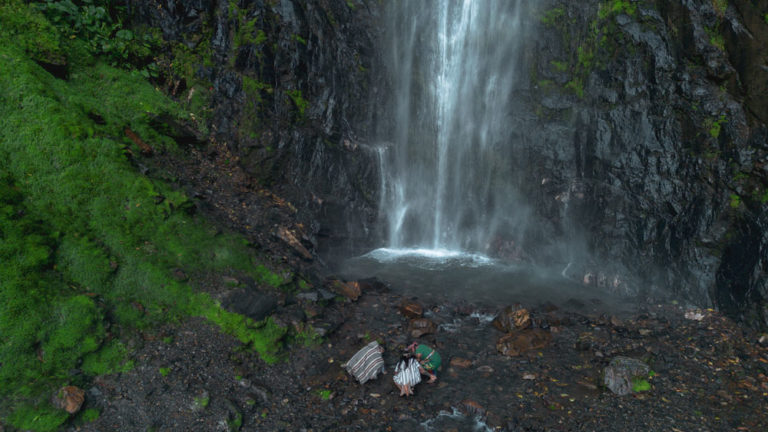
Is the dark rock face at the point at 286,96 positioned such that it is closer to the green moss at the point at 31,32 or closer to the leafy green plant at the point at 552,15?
the green moss at the point at 31,32

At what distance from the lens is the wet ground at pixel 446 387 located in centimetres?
683

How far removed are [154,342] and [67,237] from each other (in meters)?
3.07

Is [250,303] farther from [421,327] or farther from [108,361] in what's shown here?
[421,327]

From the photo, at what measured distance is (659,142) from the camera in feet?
45.3

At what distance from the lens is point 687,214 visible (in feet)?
42.1

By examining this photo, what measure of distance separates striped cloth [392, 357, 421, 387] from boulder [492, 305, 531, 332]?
13.1ft

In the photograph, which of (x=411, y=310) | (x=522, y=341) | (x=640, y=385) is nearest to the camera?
(x=640, y=385)

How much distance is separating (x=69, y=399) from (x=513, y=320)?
10137 mm

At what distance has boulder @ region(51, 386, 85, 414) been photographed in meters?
6.12

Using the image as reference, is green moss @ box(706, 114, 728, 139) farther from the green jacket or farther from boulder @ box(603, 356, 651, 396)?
the green jacket

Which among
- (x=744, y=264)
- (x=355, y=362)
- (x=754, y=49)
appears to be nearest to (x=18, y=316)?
(x=355, y=362)

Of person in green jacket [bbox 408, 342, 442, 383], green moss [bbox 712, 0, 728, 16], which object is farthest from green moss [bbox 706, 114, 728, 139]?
person in green jacket [bbox 408, 342, 442, 383]

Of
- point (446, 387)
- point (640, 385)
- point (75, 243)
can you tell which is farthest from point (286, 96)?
point (640, 385)

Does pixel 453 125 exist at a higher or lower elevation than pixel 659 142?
higher
